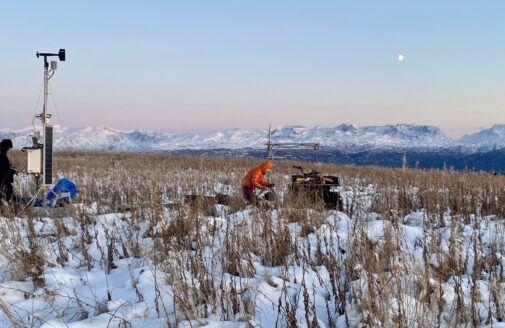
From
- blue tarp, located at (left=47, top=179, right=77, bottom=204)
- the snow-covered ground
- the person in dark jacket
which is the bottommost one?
the snow-covered ground

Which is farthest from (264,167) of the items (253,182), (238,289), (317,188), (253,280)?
(238,289)

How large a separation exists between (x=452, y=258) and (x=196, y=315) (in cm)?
238

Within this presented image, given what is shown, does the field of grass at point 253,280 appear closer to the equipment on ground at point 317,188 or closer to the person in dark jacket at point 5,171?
the equipment on ground at point 317,188

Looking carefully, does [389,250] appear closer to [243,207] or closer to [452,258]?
[452,258]

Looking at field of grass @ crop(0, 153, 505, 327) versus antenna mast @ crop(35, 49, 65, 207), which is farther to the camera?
antenna mast @ crop(35, 49, 65, 207)

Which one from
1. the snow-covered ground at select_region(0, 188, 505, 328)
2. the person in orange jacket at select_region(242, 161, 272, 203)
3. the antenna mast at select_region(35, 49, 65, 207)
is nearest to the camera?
the snow-covered ground at select_region(0, 188, 505, 328)

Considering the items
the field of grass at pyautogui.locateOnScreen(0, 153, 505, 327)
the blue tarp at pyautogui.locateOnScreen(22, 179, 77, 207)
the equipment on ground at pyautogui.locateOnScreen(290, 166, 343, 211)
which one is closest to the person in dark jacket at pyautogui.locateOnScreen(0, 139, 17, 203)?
the blue tarp at pyautogui.locateOnScreen(22, 179, 77, 207)

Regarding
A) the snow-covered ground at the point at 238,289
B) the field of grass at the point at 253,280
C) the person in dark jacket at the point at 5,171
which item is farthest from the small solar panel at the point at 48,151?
the snow-covered ground at the point at 238,289

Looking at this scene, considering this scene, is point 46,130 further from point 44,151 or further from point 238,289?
point 238,289

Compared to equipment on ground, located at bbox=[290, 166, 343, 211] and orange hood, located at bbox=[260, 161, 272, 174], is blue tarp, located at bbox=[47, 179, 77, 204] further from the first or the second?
equipment on ground, located at bbox=[290, 166, 343, 211]

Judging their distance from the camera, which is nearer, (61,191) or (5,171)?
(5,171)

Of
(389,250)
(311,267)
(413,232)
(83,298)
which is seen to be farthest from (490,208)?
(83,298)

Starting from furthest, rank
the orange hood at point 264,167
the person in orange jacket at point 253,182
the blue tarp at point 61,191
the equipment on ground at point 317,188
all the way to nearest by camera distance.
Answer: the orange hood at point 264,167 → the person in orange jacket at point 253,182 → the equipment on ground at point 317,188 → the blue tarp at point 61,191

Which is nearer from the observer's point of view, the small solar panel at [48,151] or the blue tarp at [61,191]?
the small solar panel at [48,151]
